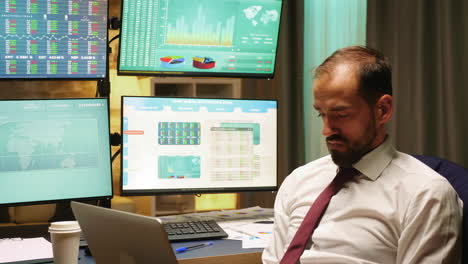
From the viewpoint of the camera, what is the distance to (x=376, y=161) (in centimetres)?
135

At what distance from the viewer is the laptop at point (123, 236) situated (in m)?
1.03

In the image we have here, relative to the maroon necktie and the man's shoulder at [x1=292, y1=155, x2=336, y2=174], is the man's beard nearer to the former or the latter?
the maroon necktie

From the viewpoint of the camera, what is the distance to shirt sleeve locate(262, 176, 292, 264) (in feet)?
5.01

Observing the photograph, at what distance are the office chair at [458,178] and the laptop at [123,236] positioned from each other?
2.12 feet

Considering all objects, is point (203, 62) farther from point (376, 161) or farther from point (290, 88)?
point (290, 88)

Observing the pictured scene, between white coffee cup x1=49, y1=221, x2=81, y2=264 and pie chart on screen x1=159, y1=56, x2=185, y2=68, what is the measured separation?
36.8 inches

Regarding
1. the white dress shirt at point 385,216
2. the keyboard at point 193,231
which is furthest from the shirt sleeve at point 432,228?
the keyboard at point 193,231

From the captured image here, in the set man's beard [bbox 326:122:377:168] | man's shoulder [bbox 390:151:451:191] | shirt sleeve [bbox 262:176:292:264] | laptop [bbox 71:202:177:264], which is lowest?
shirt sleeve [bbox 262:176:292:264]

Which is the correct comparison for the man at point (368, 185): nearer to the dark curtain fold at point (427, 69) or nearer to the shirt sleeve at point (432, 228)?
the shirt sleeve at point (432, 228)

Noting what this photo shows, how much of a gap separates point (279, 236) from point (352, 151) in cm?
36

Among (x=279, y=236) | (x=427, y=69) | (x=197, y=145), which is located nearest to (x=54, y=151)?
(x=197, y=145)

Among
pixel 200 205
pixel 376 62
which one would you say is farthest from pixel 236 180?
pixel 200 205

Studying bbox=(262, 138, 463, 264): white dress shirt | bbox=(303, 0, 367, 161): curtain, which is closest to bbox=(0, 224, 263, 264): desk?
bbox=(262, 138, 463, 264): white dress shirt

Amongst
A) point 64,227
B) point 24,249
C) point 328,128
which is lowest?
point 24,249
